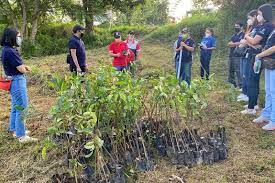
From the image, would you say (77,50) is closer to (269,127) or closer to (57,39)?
(269,127)

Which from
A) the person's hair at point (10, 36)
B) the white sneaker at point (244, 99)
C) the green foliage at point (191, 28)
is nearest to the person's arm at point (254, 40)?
the white sneaker at point (244, 99)

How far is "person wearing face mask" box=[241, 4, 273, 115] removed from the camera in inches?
182

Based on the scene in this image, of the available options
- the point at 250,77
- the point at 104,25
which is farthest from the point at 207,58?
the point at 104,25

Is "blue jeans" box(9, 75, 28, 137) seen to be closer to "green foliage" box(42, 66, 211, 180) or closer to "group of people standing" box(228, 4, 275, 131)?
"green foliage" box(42, 66, 211, 180)

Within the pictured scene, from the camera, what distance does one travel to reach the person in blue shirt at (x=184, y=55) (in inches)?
254

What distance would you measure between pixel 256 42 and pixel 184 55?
6.16 feet

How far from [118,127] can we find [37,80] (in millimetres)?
4854

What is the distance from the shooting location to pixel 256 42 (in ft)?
15.6

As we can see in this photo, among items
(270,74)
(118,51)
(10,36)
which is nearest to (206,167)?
(270,74)

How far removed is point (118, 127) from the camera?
142 inches

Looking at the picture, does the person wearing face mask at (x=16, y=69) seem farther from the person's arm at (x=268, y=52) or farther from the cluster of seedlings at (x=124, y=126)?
the person's arm at (x=268, y=52)

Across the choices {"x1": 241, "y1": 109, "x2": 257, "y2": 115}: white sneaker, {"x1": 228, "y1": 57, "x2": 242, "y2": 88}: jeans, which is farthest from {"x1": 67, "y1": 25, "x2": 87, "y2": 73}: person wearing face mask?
{"x1": 228, "y1": 57, "x2": 242, "y2": 88}: jeans

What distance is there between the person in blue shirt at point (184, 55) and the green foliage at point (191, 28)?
23.6 ft

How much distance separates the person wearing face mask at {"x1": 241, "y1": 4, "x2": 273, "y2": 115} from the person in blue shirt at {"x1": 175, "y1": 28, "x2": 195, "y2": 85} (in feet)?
4.80
